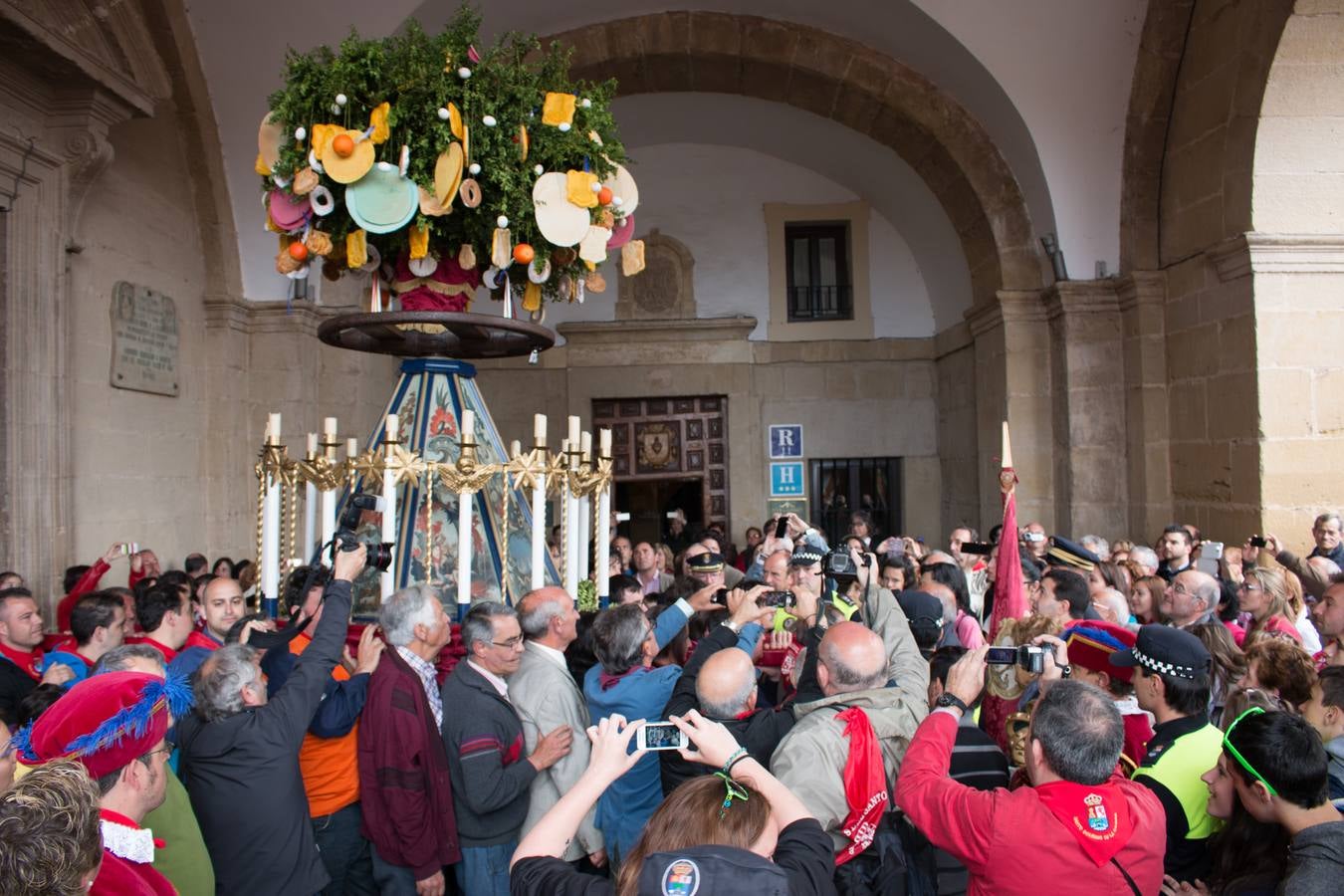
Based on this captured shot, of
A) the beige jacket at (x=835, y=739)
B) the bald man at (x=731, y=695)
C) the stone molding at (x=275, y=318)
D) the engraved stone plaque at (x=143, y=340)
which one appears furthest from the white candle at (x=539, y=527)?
the stone molding at (x=275, y=318)

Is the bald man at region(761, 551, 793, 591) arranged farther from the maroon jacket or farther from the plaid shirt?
the maroon jacket

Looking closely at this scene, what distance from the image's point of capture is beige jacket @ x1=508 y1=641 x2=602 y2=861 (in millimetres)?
3287

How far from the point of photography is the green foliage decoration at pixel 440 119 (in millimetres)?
3719

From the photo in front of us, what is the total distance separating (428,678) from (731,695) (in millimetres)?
1274

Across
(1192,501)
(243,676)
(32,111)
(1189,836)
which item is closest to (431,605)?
(243,676)

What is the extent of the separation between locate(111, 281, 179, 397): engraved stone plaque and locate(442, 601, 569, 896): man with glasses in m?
5.42

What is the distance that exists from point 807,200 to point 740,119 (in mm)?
1375

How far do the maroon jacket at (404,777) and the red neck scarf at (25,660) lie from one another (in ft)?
5.99

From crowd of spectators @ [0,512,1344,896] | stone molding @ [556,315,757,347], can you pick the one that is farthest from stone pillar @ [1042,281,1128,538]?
crowd of spectators @ [0,512,1344,896]

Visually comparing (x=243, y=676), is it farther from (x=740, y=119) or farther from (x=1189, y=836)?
(x=740, y=119)

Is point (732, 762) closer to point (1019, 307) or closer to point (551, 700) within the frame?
point (551, 700)

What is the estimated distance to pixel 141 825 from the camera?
229cm

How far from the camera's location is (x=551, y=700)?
332 cm

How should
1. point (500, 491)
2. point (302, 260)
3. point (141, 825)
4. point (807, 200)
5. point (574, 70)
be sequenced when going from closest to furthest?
point (141, 825)
point (302, 260)
point (500, 491)
point (574, 70)
point (807, 200)
